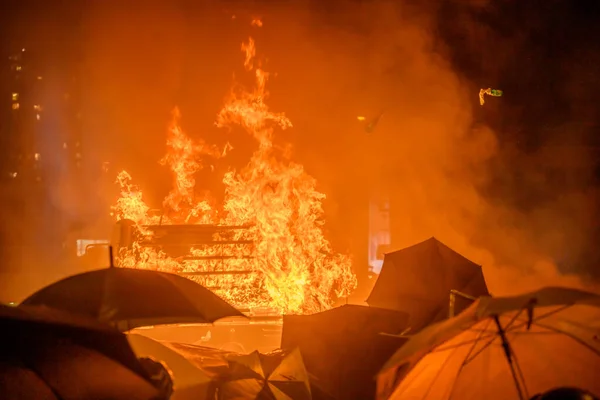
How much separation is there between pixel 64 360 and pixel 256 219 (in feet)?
25.1

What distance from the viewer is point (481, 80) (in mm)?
14422

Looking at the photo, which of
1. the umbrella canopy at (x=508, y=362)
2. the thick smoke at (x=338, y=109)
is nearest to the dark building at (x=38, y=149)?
the thick smoke at (x=338, y=109)

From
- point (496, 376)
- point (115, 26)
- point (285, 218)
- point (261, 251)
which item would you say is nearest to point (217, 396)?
point (496, 376)

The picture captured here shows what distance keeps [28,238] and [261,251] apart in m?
18.4

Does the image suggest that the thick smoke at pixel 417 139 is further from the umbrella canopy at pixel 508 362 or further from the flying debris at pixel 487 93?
the umbrella canopy at pixel 508 362

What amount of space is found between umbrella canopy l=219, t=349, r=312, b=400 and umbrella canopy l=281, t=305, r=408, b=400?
644 millimetres

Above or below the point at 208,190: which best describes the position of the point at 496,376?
below

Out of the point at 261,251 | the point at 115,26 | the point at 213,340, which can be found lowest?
the point at 213,340

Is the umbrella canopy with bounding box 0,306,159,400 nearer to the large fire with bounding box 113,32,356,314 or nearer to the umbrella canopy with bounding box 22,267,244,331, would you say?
the umbrella canopy with bounding box 22,267,244,331

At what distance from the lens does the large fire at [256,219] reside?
10.4 metres

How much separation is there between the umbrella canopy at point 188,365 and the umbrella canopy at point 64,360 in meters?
1.94

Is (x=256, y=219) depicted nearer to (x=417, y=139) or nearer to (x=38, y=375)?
(x=417, y=139)

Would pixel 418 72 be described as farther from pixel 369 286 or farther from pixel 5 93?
pixel 5 93

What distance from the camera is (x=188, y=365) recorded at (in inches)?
236
